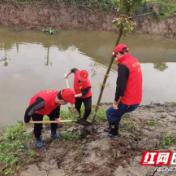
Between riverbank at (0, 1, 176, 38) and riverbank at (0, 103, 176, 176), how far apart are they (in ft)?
35.9

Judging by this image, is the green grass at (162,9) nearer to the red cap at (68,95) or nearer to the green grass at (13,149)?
the red cap at (68,95)

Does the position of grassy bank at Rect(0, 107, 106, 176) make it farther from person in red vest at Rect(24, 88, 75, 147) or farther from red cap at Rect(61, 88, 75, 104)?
red cap at Rect(61, 88, 75, 104)

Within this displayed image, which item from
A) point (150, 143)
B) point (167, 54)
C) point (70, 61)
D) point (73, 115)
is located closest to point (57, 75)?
point (70, 61)

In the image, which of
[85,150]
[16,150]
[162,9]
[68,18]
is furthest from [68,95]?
[162,9]

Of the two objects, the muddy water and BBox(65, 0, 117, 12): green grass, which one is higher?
BBox(65, 0, 117, 12): green grass

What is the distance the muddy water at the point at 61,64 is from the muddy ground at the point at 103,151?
1.73 meters

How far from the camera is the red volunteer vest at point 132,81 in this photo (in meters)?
2.82

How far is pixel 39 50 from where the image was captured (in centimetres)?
895

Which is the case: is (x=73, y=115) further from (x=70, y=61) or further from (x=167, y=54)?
(x=167, y=54)

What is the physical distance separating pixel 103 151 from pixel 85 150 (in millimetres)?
341

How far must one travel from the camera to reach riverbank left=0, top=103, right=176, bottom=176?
107 inches

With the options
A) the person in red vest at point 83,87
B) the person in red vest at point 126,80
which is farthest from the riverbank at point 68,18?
the person in red vest at point 126,80

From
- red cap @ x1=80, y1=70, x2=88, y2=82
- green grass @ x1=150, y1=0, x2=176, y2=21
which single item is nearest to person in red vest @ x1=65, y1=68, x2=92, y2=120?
red cap @ x1=80, y1=70, x2=88, y2=82

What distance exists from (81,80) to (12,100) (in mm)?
2629
